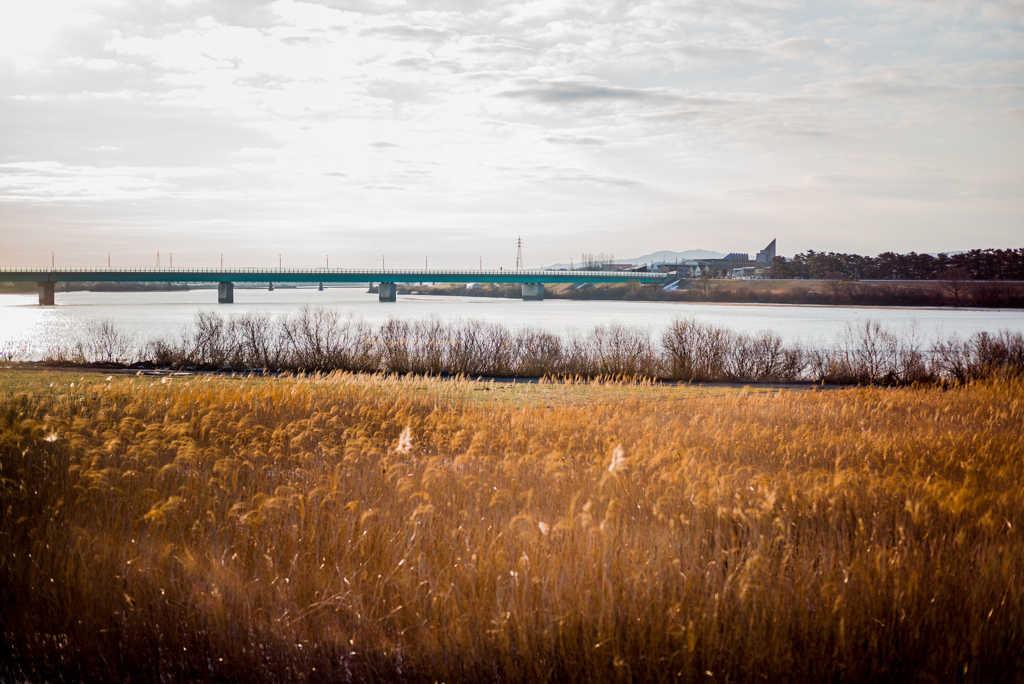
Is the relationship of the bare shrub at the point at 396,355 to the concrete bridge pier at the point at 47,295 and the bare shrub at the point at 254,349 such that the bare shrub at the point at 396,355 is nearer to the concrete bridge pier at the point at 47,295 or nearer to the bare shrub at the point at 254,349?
the bare shrub at the point at 254,349

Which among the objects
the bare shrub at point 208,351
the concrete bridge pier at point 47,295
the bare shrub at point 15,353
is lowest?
the bare shrub at point 15,353

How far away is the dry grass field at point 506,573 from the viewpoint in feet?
17.0

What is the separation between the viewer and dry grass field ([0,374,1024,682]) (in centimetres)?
518

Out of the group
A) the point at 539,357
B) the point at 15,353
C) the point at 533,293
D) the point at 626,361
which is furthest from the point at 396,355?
the point at 533,293

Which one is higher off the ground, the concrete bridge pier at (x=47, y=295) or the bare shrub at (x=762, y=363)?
the concrete bridge pier at (x=47, y=295)

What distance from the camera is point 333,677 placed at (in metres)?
5.20

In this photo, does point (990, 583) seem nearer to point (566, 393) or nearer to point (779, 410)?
point (779, 410)

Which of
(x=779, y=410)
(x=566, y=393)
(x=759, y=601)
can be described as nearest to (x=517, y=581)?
(x=759, y=601)

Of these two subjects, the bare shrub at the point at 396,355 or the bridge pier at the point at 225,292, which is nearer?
the bare shrub at the point at 396,355

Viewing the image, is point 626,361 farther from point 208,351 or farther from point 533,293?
point 533,293

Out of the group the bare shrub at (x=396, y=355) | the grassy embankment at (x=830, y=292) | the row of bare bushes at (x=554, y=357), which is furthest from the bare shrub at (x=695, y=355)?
the grassy embankment at (x=830, y=292)

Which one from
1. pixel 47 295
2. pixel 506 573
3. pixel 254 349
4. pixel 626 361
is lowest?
pixel 626 361

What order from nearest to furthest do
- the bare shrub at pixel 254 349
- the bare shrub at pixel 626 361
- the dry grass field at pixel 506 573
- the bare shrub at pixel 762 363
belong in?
the dry grass field at pixel 506 573
the bare shrub at pixel 626 361
the bare shrub at pixel 762 363
the bare shrub at pixel 254 349

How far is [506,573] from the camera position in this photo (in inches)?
225
